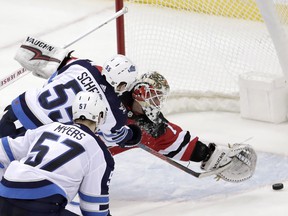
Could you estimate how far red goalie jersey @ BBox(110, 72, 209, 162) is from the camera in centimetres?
432

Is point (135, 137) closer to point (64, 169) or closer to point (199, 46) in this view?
point (64, 169)

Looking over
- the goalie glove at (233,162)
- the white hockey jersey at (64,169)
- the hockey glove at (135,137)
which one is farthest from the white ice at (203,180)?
the white hockey jersey at (64,169)

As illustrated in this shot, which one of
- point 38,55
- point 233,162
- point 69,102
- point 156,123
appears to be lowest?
point 233,162

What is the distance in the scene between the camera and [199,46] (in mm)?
5922

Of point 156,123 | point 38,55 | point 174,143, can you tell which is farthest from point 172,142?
point 38,55

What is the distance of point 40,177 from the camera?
137 inches

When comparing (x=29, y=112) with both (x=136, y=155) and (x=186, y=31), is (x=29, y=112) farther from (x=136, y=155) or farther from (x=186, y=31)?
(x=186, y=31)

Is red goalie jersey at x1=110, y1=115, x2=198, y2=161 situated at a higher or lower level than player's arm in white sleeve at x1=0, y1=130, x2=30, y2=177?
lower

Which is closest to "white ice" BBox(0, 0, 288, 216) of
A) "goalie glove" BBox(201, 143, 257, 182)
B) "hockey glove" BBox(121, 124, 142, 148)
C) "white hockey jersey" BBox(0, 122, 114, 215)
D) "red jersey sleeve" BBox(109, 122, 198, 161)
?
"goalie glove" BBox(201, 143, 257, 182)

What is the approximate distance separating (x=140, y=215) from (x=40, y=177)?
96 cm

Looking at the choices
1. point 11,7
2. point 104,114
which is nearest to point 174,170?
point 104,114

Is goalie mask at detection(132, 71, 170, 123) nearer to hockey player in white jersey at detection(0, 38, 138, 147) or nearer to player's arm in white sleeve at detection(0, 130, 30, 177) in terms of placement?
hockey player in white jersey at detection(0, 38, 138, 147)

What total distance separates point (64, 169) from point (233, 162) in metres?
1.40

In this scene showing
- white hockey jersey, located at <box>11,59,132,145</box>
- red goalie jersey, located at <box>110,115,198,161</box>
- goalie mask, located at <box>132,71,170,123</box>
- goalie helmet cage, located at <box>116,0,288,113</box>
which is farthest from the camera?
goalie helmet cage, located at <box>116,0,288,113</box>
